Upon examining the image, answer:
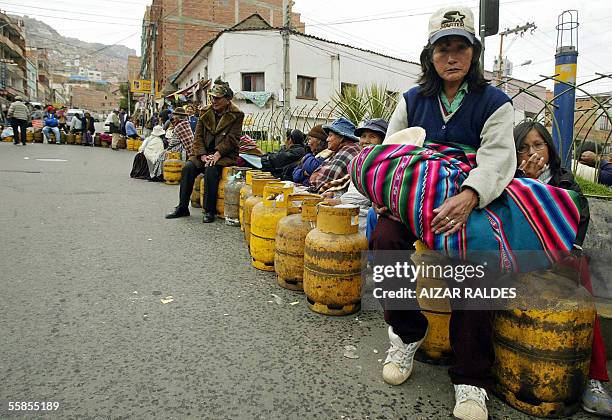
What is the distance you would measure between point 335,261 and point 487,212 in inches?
47.0

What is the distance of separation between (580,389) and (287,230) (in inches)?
84.0

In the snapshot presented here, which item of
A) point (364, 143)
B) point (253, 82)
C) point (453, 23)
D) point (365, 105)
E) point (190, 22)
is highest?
point (190, 22)

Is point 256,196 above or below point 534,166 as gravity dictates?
below

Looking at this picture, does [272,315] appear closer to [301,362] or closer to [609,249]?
[301,362]

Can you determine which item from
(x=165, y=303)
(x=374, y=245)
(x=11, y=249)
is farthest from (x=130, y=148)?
(x=374, y=245)

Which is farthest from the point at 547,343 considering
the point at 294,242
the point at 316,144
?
the point at 316,144

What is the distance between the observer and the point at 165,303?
3170 millimetres

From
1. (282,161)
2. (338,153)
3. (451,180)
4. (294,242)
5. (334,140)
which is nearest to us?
(451,180)

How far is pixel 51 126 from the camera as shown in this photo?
23.2 meters

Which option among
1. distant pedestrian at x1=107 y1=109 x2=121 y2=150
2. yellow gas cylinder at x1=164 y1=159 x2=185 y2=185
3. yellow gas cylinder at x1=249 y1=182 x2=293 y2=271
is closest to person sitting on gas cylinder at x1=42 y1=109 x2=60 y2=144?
distant pedestrian at x1=107 y1=109 x2=121 y2=150

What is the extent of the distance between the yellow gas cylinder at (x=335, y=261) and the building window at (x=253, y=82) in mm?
20267

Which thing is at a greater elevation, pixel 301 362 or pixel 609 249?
pixel 609 249

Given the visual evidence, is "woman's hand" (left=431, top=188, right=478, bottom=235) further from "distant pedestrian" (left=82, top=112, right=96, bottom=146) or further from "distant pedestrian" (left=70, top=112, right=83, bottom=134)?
"distant pedestrian" (left=70, top=112, right=83, bottom=134)

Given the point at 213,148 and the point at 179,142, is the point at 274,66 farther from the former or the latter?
the point at 213,148
